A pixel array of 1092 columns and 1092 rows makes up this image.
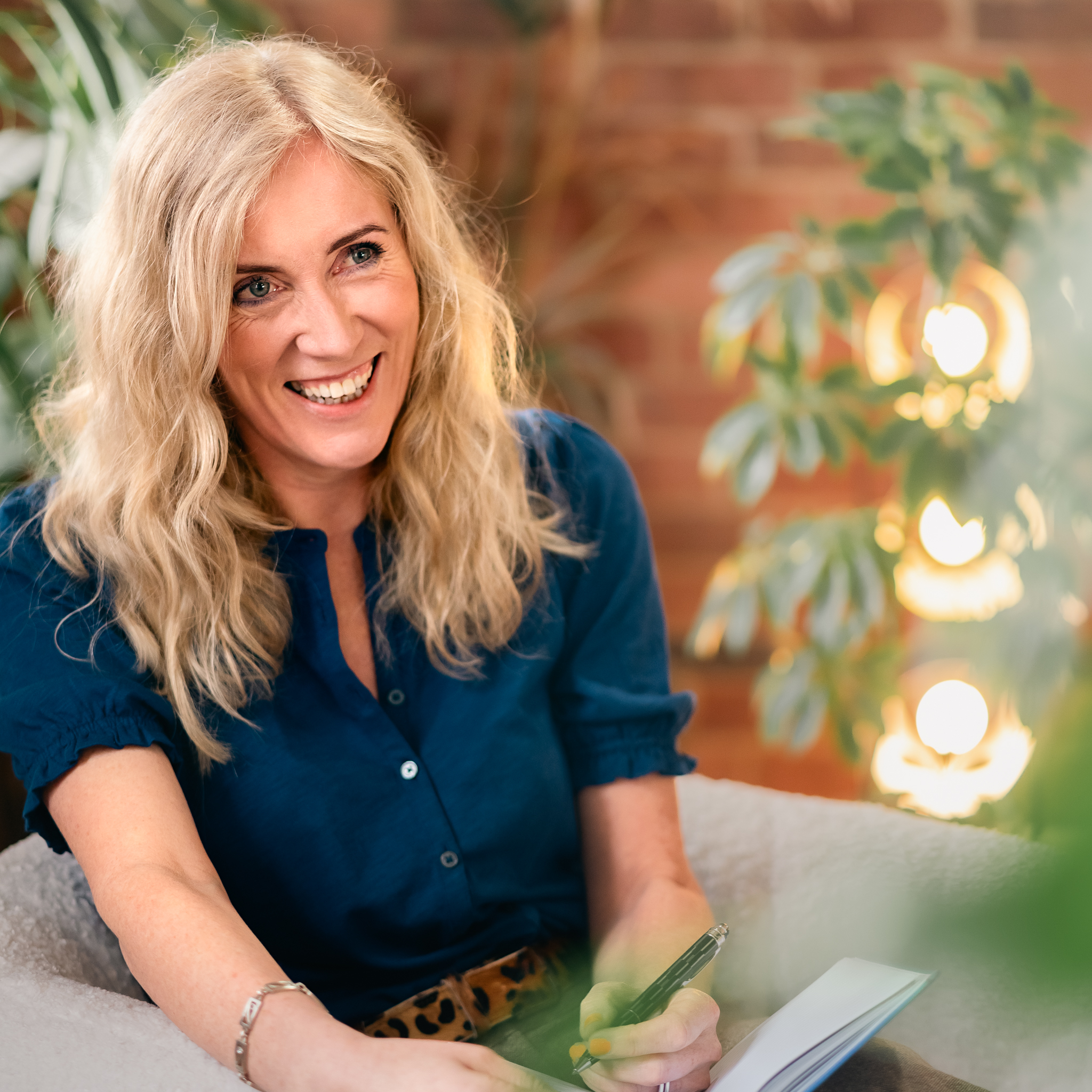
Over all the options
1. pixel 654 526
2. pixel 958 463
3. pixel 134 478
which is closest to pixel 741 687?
pixel 654 526

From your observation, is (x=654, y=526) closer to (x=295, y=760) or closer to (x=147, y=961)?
(x=295, y=760)

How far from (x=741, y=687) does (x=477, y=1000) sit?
52.3 inches

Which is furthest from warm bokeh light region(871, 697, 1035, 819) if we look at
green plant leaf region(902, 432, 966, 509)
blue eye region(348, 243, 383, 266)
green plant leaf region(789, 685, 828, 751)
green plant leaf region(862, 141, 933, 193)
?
blue eye region(348, 243, 383, 266)

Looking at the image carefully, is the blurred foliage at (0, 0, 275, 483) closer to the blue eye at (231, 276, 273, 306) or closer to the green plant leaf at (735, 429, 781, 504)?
the blue eye at (231, 276, 273, 306)

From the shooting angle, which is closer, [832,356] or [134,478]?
[134,478]

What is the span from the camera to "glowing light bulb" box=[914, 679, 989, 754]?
5.90ft

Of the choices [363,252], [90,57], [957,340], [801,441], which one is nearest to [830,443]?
[801,441]

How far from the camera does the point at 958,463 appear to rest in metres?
1.44

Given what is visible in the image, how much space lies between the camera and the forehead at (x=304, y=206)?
91 cm

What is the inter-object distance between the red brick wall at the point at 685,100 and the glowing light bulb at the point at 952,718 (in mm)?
437

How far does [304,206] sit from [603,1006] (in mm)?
634

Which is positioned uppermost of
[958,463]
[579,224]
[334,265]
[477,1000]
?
[579,224]

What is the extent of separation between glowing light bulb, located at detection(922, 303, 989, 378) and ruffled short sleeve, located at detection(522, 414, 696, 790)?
0.61m

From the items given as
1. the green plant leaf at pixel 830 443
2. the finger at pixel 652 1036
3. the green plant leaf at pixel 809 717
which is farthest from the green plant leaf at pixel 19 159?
the green plant leaf at pixel 809 717
